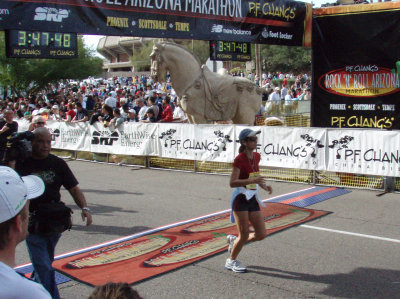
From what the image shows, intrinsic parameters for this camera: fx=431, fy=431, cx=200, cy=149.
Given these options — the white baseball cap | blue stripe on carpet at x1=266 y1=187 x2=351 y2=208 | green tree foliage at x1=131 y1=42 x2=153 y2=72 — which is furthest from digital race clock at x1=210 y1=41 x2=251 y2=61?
green tree foliage at x1=131 y1=42 x2=153 y2=72

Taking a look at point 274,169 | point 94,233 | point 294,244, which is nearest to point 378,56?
point 274,169

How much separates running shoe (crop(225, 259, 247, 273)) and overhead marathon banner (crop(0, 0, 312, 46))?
659cm

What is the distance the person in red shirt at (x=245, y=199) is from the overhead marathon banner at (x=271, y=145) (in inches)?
195

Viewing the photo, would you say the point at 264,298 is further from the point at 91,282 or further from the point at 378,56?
the point at 378,56

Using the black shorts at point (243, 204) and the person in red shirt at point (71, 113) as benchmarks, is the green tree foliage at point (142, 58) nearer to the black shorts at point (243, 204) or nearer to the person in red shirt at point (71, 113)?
the person in red shirt at point (71, 113)

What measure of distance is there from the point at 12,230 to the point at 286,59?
1898 inches

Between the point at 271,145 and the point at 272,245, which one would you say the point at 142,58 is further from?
the point at 272,245

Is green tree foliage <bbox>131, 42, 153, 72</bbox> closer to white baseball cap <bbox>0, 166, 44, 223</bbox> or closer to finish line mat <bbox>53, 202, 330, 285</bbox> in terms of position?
finish line mat <bbox>53, 202, 330, 285</bbox>

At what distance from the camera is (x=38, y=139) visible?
413 centimetres

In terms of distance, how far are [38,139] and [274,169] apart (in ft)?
25.9

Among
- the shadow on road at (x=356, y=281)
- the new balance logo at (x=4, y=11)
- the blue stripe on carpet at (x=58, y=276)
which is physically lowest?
the blue stripe on carpet at (x=58, y=276)

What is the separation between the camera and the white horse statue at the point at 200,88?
40.7 ft

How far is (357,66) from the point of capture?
10719mm

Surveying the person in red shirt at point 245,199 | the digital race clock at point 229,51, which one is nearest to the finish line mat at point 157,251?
the person in red shirt at point 245,199
